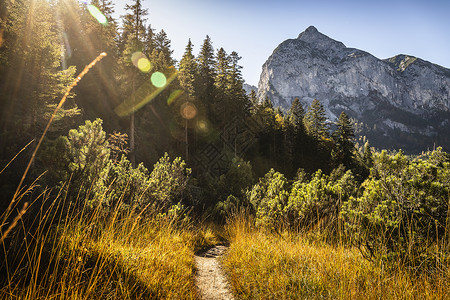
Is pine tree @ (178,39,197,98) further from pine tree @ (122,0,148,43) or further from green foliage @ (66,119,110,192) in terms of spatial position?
green foliage @ (66,119,110,192)

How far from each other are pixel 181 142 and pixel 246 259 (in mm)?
26985

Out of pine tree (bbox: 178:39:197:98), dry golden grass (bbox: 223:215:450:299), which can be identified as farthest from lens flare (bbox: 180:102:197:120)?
dry golden grass (bbox: 223:215:450:299)

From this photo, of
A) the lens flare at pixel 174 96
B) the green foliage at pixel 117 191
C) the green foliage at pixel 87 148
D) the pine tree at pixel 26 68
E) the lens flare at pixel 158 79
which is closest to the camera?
the green foliage at pixel 117 191

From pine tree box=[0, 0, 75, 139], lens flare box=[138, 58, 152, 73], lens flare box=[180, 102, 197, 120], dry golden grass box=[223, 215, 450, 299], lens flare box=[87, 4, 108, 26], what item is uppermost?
lens flare box=[87, 4, 108, 26]

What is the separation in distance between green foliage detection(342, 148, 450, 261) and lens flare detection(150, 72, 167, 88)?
2263 centimetres

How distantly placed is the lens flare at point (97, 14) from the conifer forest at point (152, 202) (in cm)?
18

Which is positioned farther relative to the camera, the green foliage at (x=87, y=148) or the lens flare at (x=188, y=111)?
the lens flare at (x=188, y=111)

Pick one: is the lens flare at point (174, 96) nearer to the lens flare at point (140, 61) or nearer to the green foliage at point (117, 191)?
the lens flare at point (140, 61)

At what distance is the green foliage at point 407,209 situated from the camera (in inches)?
121

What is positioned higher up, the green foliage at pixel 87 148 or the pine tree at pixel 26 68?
the pine tree at pixel 26 68

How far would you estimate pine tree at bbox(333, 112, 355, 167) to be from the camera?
38.6 metres

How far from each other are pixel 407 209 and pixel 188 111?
26814 mm

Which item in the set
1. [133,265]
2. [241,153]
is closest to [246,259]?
[133,265]

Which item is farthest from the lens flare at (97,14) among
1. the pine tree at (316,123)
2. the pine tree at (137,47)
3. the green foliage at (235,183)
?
the pine tree at (316,123)
